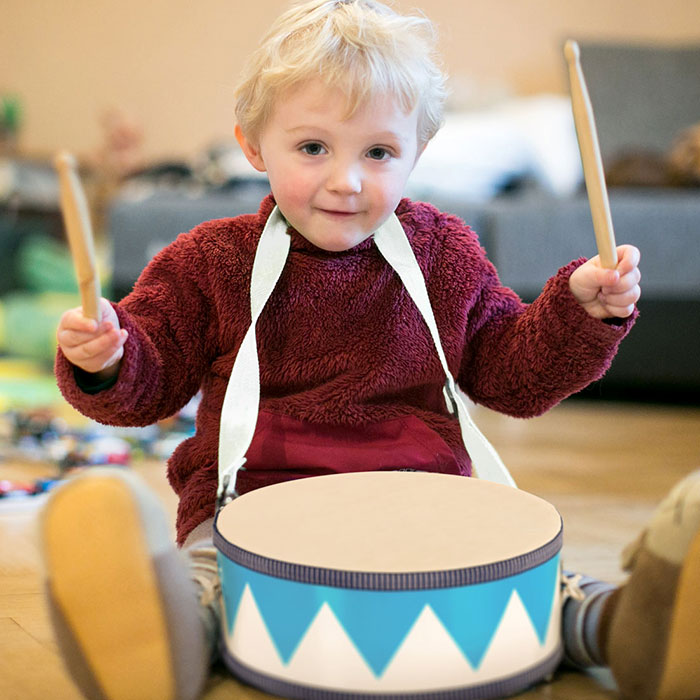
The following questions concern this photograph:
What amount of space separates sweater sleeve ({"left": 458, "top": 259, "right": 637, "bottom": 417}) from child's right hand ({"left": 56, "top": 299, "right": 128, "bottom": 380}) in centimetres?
33

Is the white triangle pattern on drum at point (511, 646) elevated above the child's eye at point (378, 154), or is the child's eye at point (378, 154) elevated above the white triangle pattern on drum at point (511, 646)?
the child's eye at point (378, 154)

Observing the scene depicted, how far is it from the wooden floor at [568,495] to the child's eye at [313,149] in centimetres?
39

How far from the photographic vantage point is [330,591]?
0.55 m

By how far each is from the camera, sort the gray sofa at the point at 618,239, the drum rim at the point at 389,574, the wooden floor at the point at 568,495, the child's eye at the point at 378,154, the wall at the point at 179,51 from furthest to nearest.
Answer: the wall at the point at 179,51 → the gray sofa at the point at 618,239 → the child's eye at the point at 378,154 → the wooden floor at the point at 568,495 → the drum rim at the point at 389,574

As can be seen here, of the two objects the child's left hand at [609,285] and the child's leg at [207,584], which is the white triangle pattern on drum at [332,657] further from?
the child's left hand at [609,285]

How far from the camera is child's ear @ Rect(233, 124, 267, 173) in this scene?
2.72 ft

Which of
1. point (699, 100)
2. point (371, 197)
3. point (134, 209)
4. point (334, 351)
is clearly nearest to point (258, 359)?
point (334, 351)

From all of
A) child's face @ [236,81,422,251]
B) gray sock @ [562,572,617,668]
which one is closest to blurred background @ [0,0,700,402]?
child's face @ [236,81,422,251]

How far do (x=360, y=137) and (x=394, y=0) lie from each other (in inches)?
8.3

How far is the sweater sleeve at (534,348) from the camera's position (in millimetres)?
778

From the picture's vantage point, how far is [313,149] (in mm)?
752

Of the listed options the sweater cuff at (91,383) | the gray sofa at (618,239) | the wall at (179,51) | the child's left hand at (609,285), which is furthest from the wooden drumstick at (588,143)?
the wall at (179,51)

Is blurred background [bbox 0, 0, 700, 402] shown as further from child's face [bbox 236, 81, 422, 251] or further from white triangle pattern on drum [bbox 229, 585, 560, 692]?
white triangle pattern on drum [bbox 229, 585, 560, 692]

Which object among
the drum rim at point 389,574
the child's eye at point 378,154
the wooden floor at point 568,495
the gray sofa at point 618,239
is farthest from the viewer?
the gray sofa at point 618,239
